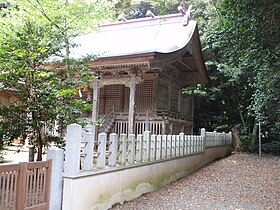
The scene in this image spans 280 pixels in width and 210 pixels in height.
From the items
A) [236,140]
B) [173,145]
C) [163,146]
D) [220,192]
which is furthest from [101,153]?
[236,140]

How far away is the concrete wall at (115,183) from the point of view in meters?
4.43

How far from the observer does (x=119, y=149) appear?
6.00 meters

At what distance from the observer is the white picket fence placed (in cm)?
449

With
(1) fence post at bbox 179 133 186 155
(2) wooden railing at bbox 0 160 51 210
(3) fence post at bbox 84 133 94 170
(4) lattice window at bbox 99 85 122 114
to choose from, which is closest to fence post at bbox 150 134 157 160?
(1) fence post at bbox 179 133 186 155

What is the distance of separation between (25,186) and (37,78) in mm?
2432

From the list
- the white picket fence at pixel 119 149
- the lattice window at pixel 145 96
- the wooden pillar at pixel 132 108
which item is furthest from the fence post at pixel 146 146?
the lattice window at pixel 145 96

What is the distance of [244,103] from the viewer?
63.3 feet

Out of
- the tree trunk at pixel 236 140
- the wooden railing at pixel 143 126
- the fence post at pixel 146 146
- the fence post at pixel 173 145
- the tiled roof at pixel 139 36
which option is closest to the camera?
the fence post at pixel 146 146

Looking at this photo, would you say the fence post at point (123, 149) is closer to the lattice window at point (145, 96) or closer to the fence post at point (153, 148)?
the fence post at point (153, 148)

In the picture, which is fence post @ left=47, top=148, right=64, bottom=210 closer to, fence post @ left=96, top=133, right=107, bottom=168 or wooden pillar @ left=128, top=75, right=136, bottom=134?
fence post @ left=96, top=133, right=107, bottom=168

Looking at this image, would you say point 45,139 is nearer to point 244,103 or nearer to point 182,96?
point 182,96

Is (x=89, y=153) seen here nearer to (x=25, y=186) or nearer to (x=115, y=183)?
(x=115, y=183)

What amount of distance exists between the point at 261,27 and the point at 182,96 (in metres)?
9.35

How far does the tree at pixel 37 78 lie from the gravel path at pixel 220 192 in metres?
2.23
